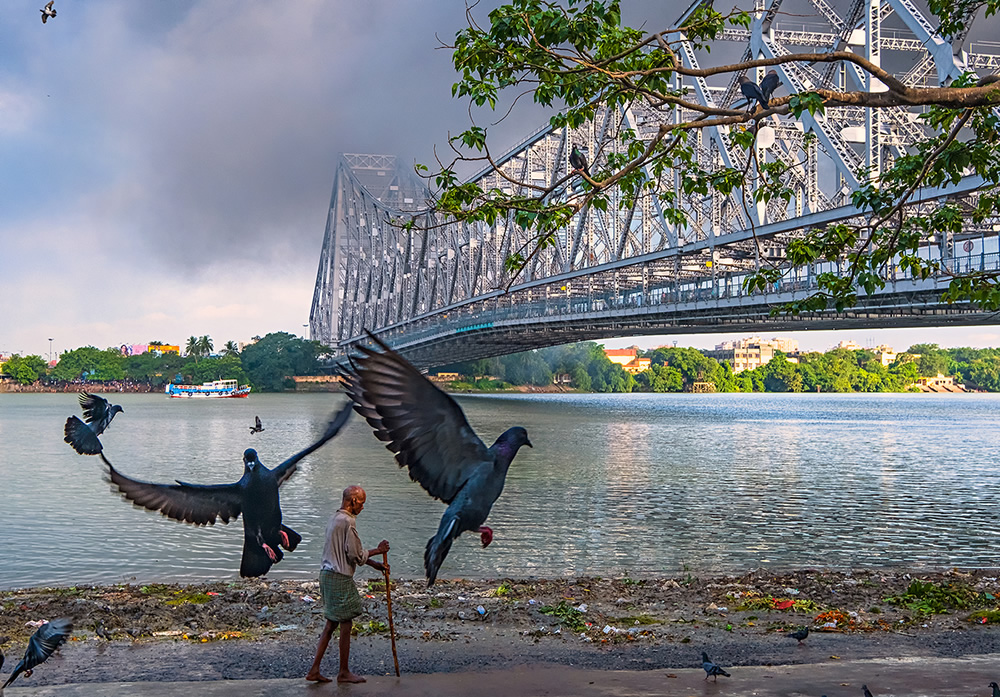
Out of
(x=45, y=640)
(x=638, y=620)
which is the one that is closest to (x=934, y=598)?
(x=638, y=620)

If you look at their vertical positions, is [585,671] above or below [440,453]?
below

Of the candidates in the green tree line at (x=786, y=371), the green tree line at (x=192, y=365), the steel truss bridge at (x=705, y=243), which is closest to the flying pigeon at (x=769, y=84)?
the steel truss bridge at (x=705, y=243)

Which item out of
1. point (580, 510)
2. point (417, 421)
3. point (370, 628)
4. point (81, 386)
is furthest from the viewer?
point (81, 386)

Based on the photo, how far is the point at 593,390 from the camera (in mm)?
127438

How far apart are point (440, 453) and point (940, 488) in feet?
60.0

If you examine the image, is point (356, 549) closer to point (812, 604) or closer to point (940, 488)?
point (812, 604)

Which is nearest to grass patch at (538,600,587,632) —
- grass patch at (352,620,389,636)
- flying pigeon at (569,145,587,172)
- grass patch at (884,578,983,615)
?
grass patch at (352,620,389,636)

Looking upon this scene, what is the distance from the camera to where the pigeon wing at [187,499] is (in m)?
6.29

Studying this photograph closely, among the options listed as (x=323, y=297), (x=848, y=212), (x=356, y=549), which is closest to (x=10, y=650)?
(x=356, y=549)

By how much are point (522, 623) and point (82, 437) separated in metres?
4.36

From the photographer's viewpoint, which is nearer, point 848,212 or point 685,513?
point 685,513

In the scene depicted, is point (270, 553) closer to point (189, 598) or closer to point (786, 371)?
point (189, 598)

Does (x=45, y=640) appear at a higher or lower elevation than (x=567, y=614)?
higher

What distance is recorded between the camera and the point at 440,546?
174 inches
